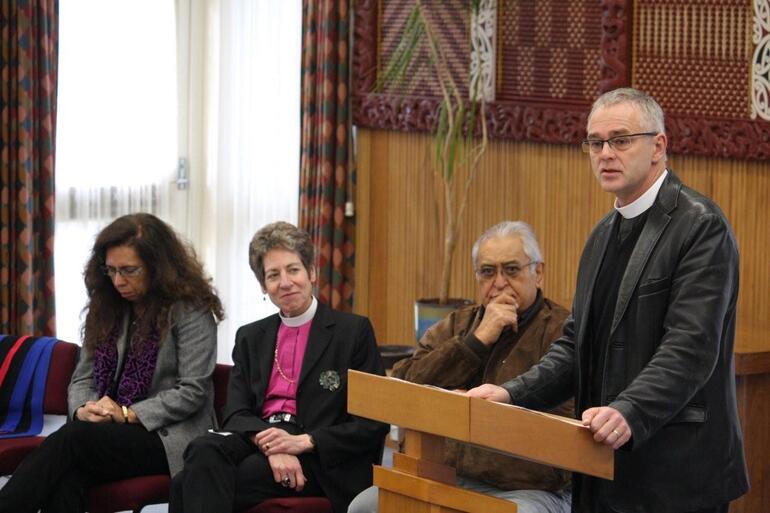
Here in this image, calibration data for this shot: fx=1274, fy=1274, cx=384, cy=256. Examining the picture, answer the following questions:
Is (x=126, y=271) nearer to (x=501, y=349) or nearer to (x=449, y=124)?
(x=501, y=349)

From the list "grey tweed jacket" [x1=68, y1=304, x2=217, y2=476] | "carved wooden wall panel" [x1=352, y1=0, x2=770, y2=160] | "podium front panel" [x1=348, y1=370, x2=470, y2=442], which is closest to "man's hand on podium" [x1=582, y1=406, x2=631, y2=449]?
"podium front panel" [x1=348, y1=370, x2=470, y2=442]

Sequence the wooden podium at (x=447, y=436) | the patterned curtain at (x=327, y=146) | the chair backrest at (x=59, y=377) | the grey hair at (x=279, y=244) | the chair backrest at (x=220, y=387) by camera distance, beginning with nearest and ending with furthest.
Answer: the wooden podium at (x=447, y=436) → the grey hair at (x=279, y=244) → the chair backrest at (x=220, y=387) → the chair backrest at (x=59, y=377) → the patterned curtain at (x=327, y=146)

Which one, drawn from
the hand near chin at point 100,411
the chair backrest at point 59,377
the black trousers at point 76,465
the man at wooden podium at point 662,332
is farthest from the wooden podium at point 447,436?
the chair backrest at point 59,377

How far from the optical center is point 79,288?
636 cm

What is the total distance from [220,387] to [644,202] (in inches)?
76.4

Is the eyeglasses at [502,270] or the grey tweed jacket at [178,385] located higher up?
the eyeglasses at [502,270]

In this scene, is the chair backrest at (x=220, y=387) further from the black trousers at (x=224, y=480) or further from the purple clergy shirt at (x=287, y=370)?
the black trousers at (x=224, y=480)

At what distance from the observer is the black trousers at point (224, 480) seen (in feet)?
11.8

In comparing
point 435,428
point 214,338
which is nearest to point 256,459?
point 214,338

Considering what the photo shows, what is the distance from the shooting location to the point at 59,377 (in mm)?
4266

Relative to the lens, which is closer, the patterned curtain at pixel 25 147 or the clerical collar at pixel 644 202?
the clerical collar at pixel 644 202

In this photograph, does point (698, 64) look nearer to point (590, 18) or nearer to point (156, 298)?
point (590, 18)

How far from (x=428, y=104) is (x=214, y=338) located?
217 centimetres

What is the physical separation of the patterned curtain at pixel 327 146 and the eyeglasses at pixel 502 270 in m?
2.79
